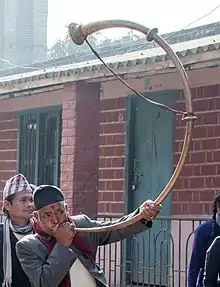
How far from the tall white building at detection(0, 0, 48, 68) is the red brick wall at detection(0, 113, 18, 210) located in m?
A: 32.7

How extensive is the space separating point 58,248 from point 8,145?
319 inches

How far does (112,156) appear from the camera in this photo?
10.4 m

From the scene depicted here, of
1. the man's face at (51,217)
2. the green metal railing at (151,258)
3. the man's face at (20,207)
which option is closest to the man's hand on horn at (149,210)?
the man's face at (51,217)

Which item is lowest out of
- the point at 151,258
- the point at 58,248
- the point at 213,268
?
the point at 151,258

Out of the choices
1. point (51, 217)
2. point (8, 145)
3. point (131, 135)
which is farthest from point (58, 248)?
point (8, 145)

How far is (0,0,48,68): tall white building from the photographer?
46400 mm

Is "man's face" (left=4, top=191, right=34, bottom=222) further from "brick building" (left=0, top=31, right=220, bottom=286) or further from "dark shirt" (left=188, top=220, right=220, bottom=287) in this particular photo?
"brick building" (left=0, top=31, right=220, bottom=286)

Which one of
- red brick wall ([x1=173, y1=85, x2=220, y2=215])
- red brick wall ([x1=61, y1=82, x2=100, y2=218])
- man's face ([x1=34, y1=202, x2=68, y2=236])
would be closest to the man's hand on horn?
man's face ([x1=34, y1=202, x2=68, y2=236])

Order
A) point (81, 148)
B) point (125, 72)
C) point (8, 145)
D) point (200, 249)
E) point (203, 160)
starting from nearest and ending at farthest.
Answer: point (200, 249), point (125, 72), point (203, 160), point (81, 148), point (8, 145)

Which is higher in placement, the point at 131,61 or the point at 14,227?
the point at 131,61

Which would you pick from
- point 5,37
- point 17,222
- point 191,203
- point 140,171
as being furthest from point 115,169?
point 5,37

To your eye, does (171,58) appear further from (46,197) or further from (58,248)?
(58,248)

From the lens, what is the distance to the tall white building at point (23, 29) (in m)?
46.4

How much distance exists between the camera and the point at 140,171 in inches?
397
